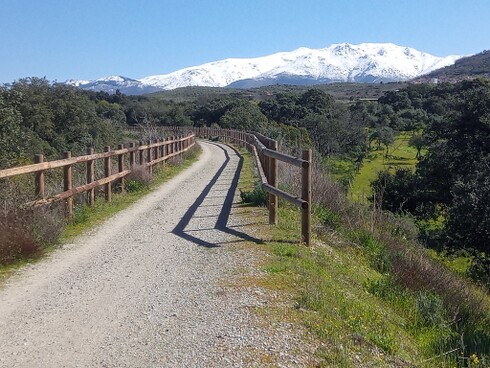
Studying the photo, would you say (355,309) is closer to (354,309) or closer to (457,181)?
(354,309)

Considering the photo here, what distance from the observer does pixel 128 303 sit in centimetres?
572

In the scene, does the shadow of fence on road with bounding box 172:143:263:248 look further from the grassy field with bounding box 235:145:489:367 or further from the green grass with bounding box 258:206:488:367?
the green grass with bounding box 258:206:488:367

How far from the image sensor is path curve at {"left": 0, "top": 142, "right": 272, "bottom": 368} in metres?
4.49

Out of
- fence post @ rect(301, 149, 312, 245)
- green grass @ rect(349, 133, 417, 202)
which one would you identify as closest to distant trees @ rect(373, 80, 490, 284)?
green grass @ rect(349, 133, 417, 202)

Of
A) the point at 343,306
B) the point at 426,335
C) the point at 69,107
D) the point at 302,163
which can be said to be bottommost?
the point at 426,335

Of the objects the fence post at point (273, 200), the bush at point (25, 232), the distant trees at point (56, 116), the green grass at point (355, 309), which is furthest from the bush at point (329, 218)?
the distant trees at point (56, 116)

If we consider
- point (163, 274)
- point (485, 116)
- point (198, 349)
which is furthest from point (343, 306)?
point (485, 116)

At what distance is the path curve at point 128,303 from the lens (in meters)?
4.49

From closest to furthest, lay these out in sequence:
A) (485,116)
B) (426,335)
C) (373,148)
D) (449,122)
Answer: (426,335) < (485,116) < (449,122) < (373,148)

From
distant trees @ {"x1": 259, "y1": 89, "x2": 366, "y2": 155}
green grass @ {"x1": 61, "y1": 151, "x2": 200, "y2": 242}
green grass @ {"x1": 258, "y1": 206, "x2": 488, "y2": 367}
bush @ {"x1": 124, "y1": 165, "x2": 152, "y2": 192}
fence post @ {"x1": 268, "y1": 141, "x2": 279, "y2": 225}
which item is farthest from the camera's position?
distant trees @ {"x1": 259, "y1": 89, "x2": 366, "y2": 155}

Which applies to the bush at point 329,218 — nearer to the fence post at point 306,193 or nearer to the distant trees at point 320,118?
the fence post at point 306,193

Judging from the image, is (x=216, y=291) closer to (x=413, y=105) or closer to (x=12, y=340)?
(x=12, y=340)

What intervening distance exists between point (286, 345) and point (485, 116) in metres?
30.0

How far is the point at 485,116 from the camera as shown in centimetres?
3092
